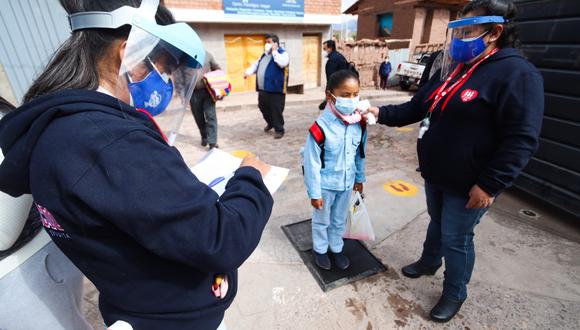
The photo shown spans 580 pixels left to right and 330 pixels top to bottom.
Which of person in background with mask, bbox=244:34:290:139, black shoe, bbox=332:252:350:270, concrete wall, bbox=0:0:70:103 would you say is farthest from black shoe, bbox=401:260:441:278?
concrete wall, bbox=0:0:70:103

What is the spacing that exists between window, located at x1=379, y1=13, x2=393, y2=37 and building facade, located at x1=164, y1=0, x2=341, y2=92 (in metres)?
8.46

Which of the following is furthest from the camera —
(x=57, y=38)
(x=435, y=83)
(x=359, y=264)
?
(x=57, y=38)

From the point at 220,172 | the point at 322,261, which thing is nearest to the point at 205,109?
the point at 322,261

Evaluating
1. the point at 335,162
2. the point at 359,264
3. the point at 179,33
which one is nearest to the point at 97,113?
the point at 179,33

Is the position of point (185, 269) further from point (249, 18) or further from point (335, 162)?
point (249, 18)

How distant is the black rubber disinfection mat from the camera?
2.39 m

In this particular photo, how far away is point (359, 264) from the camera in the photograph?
2.56 meters

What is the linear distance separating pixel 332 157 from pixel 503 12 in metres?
1.33

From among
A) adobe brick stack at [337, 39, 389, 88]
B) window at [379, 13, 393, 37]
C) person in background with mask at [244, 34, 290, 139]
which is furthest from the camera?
window at [379, 13, 393, 37]

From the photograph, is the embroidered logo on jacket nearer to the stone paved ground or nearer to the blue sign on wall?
the stone paved ground

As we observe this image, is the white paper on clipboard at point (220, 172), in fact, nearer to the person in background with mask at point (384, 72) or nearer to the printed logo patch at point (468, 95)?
the printed logo patch at point (468, 95)

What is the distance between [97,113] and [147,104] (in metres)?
0.25

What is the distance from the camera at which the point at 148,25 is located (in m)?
0.81

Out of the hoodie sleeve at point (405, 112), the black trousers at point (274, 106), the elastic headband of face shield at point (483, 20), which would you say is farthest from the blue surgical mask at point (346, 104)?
the black trousers at point (274, 106)
